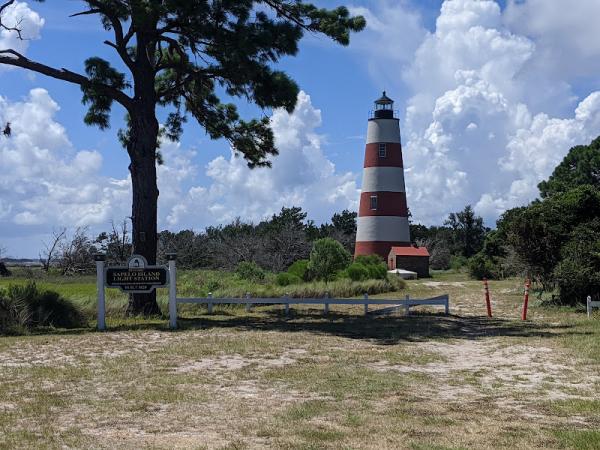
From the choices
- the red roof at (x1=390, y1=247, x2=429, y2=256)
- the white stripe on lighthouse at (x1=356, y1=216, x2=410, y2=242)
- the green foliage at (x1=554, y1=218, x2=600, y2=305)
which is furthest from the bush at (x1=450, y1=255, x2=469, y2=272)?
the green foliage at (x1=554, y1=218, x2=600, y2=305)

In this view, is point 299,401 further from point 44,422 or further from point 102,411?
point 44,422

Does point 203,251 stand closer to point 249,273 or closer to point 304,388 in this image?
point 249,273

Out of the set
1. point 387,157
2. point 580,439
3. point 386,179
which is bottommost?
→ point 580,439

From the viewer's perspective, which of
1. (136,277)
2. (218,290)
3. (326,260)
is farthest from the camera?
(326,260)

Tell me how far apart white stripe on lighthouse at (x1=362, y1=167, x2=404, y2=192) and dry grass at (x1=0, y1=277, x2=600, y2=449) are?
94.0ft

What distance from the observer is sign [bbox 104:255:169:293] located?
57.1 feet

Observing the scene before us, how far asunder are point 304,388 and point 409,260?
40897mm

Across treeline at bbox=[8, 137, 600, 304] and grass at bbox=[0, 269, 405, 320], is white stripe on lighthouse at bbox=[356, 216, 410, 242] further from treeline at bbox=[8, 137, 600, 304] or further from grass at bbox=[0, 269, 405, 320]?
grass at bbox=[0, 269, 405, 320]

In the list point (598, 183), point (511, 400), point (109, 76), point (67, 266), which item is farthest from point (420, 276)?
point (511, 400)

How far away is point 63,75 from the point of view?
19.2 m

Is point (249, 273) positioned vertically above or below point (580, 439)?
above

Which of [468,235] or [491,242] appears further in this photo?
[468,235]

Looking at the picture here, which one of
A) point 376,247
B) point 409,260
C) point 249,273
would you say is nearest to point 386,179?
point 376,247

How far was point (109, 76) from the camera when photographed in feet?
64.7
